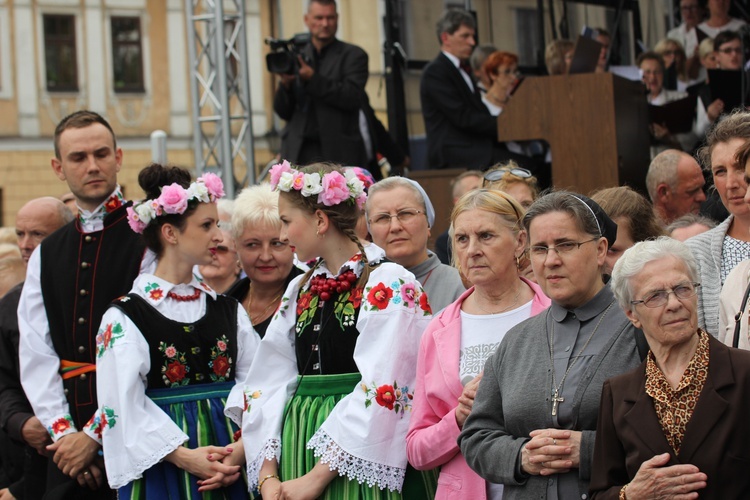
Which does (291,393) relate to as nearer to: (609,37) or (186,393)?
(186,393)

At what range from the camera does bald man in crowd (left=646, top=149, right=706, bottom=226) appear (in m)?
5.86

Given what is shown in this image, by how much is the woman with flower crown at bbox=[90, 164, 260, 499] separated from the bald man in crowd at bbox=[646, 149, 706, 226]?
2306mm

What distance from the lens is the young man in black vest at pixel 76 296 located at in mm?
4875

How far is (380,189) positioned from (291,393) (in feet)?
3.33

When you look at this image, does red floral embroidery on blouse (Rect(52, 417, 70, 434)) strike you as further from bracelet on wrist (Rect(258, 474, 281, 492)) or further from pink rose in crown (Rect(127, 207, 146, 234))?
bracelet on wrist (Rect(258, 474, 281, 492))

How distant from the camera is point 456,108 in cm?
806

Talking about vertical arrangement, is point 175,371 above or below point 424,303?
below

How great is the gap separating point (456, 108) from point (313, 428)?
4.23m

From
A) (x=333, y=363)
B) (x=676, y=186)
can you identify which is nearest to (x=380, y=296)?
(x=333, y=363)

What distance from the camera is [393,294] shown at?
13.6 feet

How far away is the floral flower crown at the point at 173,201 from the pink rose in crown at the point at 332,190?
0.67 m

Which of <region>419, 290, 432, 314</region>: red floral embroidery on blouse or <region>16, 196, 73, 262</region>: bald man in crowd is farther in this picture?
<region>16, 196, 73, 262</region>: bald man in crowd

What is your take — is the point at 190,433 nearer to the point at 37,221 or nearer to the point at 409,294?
the point at 409,294

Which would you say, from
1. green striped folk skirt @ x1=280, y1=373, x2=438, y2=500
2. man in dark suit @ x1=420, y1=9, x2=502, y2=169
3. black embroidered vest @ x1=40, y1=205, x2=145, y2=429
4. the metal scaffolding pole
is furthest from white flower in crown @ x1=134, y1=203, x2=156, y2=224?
the metal scaffolding pole
